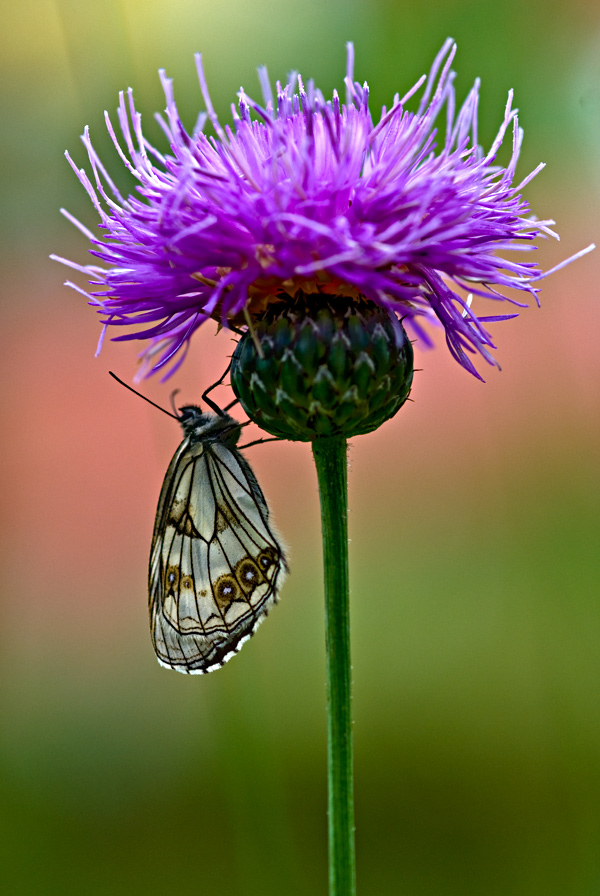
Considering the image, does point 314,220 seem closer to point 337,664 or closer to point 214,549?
point 337,664

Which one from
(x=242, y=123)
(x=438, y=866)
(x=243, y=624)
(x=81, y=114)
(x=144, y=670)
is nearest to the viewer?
(x=242, y=123)

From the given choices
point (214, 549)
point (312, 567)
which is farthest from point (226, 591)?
point (312, 567)

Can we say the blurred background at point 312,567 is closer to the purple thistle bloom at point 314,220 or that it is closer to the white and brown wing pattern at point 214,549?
the white and brown wing pattern at point 214,549

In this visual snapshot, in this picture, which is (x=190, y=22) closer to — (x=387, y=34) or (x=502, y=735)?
(x=387, y=34)

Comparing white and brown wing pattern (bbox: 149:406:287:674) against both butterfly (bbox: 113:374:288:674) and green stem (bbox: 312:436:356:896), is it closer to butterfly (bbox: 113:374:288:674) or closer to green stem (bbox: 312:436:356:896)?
butterfly (bbox: 113:374:288:674)

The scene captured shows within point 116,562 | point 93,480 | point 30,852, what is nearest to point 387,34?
point 93,480

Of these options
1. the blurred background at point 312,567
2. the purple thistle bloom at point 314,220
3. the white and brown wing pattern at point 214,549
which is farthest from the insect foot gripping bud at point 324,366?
the blurred background at point 312,567
